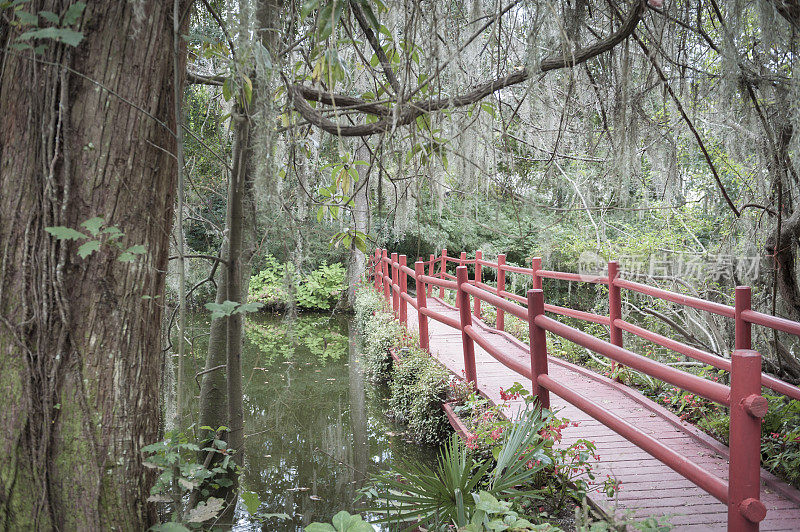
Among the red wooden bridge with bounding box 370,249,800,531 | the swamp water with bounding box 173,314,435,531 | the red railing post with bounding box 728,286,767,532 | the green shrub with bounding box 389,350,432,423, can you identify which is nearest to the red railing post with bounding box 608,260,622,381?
the red wooden bridge with bounding box 370,249,800,531

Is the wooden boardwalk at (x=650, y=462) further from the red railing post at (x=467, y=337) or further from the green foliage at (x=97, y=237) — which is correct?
the green foliage at (x=97, y=237)

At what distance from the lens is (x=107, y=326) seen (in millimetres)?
1978

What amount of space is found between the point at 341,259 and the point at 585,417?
44.0 ft

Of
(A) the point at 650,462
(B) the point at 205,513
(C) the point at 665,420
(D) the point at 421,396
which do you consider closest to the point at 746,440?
(A) the point at 650,462

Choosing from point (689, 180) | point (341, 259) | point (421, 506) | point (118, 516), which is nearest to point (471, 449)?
point (421, 506)

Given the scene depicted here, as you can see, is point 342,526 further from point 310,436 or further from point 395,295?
point 395,295

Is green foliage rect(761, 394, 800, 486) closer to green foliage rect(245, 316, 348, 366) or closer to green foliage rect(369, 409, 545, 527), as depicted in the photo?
green foliage rect(369, 409, 545, 527)

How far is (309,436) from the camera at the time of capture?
6.06m

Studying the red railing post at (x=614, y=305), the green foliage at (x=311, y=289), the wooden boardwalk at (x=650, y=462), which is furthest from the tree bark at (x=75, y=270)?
the green foliage at (x=311, y=289)

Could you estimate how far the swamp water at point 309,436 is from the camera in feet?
14.9

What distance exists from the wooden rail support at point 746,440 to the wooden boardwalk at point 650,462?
0.45m

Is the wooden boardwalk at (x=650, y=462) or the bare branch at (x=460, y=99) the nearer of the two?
the bare branch at (x=460, y=99)

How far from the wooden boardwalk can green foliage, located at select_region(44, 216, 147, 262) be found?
6.48ft

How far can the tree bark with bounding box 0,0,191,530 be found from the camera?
1.89 metres
